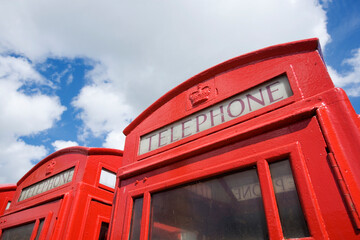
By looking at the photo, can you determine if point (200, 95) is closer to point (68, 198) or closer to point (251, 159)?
point (251, 159)

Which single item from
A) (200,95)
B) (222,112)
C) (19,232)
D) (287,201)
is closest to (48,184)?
(19,232)

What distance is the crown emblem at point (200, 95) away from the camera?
133 inches

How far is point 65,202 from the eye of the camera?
465 centimetres

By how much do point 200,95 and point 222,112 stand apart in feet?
1.69

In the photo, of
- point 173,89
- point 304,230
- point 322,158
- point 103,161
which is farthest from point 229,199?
point 103,161

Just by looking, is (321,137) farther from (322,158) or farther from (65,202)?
(65,202)

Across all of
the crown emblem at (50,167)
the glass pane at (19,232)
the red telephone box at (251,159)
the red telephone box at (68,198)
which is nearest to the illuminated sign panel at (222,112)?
the red telephone box at (251,159)

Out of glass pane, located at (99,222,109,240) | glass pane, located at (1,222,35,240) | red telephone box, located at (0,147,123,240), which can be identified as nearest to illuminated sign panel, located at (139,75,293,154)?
red telephone box, located at (0,147,123,240)

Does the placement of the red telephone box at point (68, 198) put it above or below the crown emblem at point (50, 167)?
below

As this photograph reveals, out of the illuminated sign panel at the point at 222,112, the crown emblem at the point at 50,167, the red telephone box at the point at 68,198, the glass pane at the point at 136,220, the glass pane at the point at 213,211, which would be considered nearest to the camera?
the glass pane at the point at 213,211

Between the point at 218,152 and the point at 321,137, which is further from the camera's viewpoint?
the point at 218,152

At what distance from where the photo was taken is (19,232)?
509 centimetres

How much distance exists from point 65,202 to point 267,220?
390cm

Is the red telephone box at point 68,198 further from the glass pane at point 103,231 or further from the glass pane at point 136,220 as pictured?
the glass pane at point 136,220
